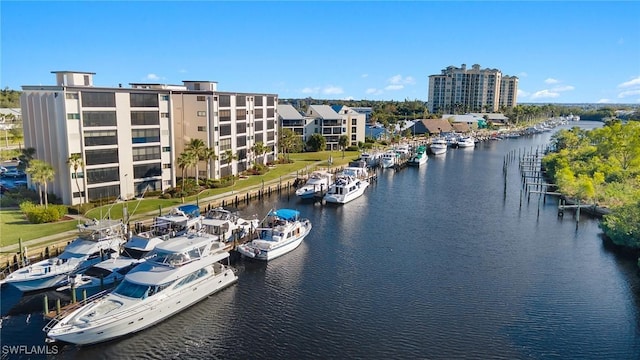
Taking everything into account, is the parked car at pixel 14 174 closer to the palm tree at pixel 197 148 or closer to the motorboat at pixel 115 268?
the palm tree at pixel 197 148

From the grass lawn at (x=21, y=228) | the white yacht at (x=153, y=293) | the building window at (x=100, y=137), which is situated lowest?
the white yacht at (x=153, y=293)

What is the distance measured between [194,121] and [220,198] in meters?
16.3

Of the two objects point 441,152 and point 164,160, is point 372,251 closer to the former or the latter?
point 164,160

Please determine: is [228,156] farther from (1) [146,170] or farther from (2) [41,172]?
(2) [41,172]

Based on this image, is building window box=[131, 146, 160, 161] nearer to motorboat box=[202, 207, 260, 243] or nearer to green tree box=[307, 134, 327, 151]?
motorboat box=[202, 207, 260, 243]

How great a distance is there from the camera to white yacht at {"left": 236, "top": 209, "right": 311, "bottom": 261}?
160ft

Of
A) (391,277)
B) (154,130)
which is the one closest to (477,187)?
(391,277)

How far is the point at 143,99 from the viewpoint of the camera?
66938 millimetres

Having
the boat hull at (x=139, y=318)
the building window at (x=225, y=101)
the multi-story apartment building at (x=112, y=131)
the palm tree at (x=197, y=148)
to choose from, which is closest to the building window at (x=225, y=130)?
the multi-story apartment building at (x=112, y=131)

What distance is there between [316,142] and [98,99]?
69668mm

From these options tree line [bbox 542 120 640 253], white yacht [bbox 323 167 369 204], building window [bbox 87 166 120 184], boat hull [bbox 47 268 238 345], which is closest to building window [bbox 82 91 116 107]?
building window [bbox 87 166 120 184]

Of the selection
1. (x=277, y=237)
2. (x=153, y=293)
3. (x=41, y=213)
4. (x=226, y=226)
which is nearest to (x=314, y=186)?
→ (x=226, y=226)

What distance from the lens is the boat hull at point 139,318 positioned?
31984 mm

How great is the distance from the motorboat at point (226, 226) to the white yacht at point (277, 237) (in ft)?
5.36
